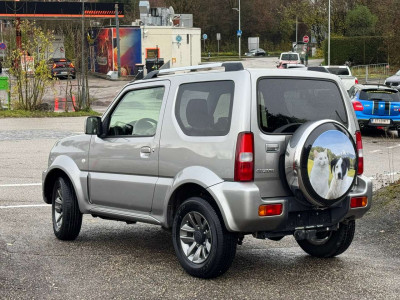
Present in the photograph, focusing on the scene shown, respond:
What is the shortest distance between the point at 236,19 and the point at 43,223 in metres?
106

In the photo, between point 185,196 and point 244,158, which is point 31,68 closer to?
point 185,196

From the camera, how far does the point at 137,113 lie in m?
7.95

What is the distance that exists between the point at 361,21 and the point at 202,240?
253ft

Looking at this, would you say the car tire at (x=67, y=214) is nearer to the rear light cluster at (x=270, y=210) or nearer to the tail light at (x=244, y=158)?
the tail light at (x=244, y=158)

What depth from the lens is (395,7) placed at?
60.4 metres

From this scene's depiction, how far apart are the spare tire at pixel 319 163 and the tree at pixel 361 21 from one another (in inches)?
3009

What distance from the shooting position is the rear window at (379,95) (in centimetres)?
2341

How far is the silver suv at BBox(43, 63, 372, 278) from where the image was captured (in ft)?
21.8

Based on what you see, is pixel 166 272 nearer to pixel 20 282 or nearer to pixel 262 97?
pixel 20 282

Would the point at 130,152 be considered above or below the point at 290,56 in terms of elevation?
above

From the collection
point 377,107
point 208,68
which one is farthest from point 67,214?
point 377,107

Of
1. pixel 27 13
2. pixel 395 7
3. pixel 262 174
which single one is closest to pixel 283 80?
pixel 262 174

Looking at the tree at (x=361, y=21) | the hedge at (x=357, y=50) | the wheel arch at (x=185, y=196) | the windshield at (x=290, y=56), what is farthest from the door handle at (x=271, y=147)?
the tree at (x=361, y=21)

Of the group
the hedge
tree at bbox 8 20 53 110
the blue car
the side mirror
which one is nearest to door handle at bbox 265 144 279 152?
the side mirror
